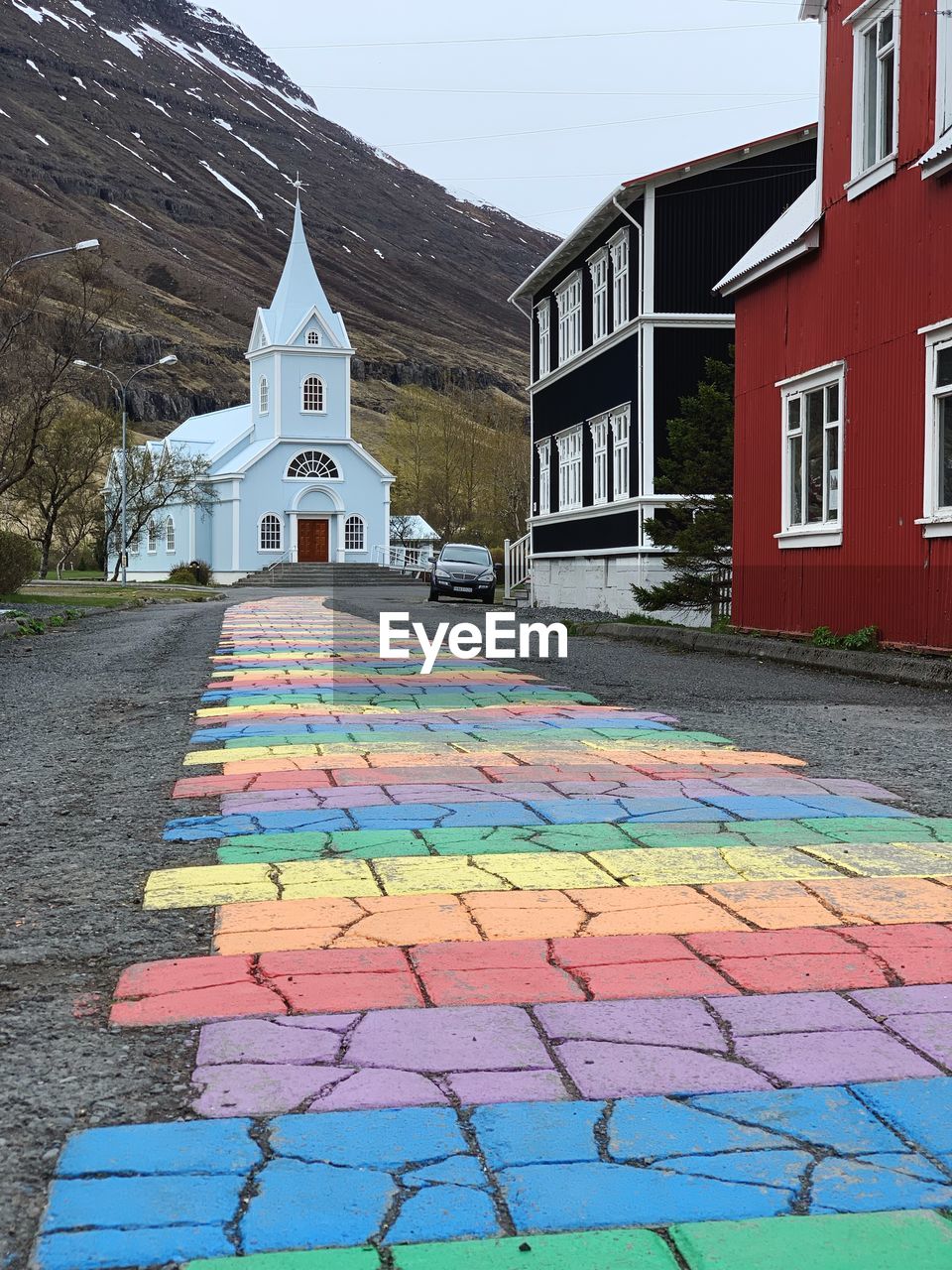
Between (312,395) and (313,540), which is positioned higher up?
(312,395)

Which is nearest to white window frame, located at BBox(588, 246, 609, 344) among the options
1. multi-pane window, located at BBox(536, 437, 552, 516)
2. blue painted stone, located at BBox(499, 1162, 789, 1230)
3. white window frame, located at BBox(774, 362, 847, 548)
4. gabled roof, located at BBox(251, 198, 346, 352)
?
multi-pane window, located at BBox(536, 437, 552, 516)

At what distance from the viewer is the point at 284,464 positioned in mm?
69625

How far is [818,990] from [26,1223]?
82.4 inches

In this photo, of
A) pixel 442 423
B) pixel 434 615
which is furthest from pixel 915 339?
pixel 442 423

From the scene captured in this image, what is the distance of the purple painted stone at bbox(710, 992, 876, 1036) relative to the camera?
3.49 m

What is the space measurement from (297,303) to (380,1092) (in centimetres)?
7018

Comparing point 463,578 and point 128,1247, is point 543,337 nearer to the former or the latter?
point 463,578

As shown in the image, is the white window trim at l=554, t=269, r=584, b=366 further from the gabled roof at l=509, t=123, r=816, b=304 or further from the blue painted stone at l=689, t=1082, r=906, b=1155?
the blue painted stone at l=689, t=1082, r=906, b=1155

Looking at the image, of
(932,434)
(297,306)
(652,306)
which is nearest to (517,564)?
(652,306)

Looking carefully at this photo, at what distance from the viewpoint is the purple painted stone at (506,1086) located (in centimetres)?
307

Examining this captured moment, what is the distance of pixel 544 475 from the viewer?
36.4m

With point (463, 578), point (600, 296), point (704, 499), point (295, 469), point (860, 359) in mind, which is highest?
point (600, 296)

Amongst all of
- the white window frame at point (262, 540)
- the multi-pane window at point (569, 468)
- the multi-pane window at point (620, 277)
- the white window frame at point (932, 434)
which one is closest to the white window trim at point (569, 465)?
the multi-pane window at point (569, 468)

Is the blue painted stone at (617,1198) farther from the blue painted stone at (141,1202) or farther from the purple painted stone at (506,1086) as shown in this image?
the blue painted stone at (141,1202)
